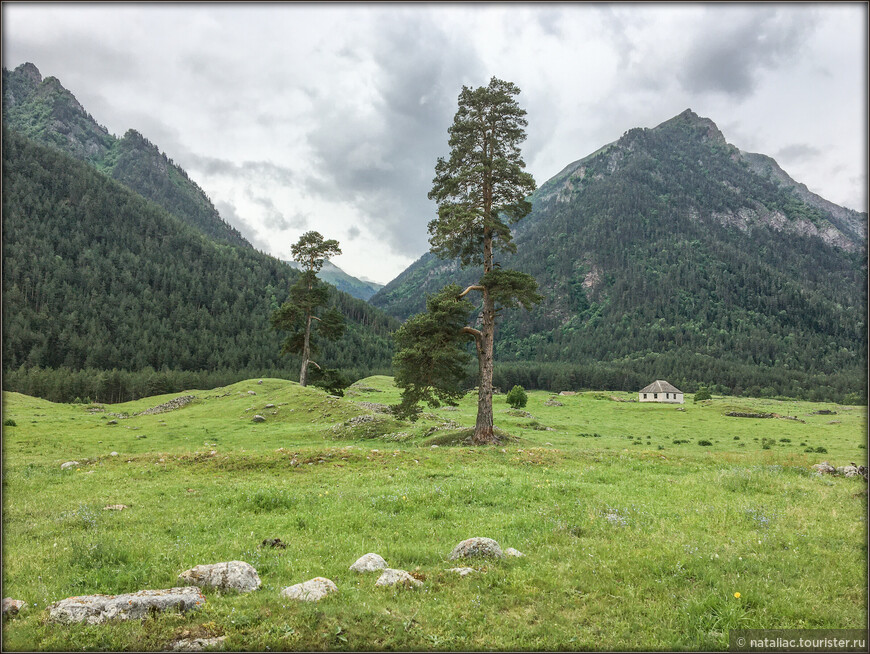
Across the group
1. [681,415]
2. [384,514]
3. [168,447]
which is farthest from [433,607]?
[681,415]

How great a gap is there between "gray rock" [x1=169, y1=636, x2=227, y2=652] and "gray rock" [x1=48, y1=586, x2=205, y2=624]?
91 cm

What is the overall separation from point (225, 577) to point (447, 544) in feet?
16.6

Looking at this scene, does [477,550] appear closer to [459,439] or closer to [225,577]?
[225,577]

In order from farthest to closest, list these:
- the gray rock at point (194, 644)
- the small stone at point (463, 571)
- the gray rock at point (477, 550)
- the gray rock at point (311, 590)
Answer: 1. the gray rock at point (477, 550)
2. the small stone at point (463, 571)
3. the gray rock at point (311, 590)
4. the gray rock at point (194, 644)

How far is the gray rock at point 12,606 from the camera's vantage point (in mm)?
7031

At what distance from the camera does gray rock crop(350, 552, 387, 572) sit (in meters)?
8.75

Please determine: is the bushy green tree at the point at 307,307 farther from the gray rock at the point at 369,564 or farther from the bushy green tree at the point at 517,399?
the gray rock at the point at 369,564

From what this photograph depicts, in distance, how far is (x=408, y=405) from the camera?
2936 centimetres

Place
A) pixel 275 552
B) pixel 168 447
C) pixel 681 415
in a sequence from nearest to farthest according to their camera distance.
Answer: pixel 275 552
pixel 168 447
pixel 681 415

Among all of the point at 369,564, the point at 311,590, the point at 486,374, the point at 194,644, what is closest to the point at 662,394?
the point at 486,374

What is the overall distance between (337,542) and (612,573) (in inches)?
252

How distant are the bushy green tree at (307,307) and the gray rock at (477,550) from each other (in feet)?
163

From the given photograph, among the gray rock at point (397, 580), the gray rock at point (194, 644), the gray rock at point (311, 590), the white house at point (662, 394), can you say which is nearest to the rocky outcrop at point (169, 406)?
the gray rock at point (311, 590)

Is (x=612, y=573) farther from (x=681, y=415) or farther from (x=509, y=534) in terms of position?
(x=681, y=415)
